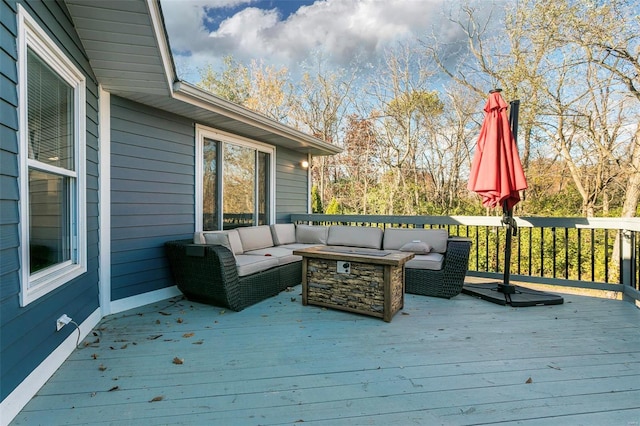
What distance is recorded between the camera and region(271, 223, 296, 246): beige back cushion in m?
5.23

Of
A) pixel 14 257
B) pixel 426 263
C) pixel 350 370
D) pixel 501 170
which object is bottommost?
pixel 350 370

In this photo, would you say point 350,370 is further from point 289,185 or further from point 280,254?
point 289,185

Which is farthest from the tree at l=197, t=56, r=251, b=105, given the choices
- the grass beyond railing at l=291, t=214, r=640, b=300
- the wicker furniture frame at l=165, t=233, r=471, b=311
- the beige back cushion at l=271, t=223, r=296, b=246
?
the wicker furniture frame at l=165, t=233, r=471, b=311

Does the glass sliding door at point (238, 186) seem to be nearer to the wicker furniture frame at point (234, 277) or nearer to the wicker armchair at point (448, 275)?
the wicker furniture frame at point (234, 277)

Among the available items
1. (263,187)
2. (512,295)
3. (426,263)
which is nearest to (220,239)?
(263,187)

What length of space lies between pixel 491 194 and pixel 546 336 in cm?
151

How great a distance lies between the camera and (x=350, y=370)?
212 cm

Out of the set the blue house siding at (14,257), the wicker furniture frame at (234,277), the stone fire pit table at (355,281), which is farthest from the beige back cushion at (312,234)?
the blue house siding at (14,257)

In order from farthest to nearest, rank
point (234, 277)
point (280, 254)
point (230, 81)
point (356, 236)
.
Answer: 1. point (230, 81)
2. point (356, 236)
3. point (280, 254)
4. point (234, 277)

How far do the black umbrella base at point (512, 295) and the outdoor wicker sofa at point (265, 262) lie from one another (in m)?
0.32

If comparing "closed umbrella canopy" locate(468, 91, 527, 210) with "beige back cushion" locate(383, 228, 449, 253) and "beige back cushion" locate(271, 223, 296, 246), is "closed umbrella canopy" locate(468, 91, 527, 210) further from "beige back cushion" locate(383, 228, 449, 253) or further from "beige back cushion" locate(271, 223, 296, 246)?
"beige back cushion" locate(271, 223, 296, 246)

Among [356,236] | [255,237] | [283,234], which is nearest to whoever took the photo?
[255,237]

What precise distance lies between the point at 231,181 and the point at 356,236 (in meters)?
2.14

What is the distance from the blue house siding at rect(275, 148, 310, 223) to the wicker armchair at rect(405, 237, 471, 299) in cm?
303
